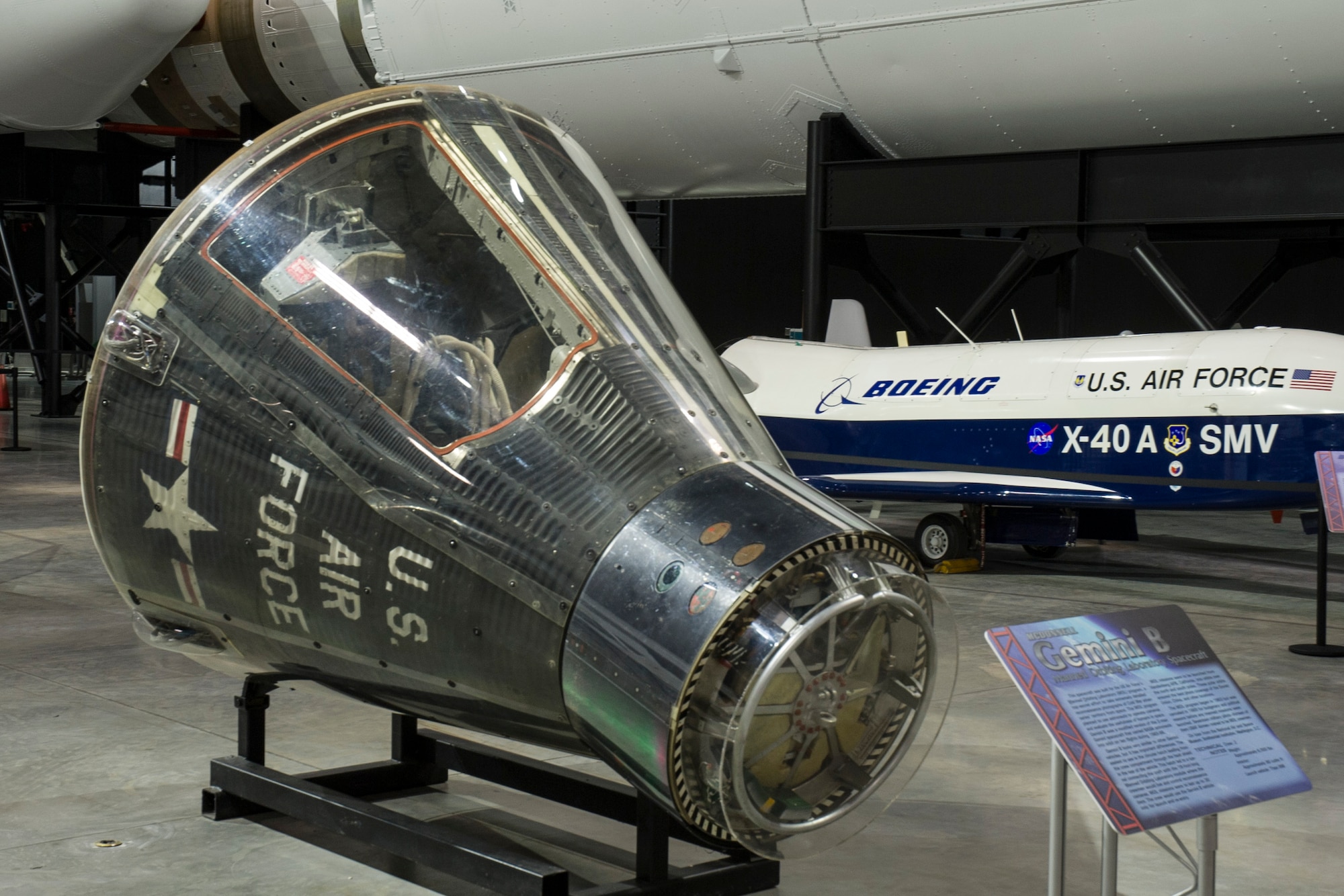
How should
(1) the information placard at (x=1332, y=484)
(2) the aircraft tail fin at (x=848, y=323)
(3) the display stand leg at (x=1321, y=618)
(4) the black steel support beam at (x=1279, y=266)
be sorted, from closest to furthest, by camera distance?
(1) the information placard at (x=1332, y=484) < (3) the display stand leg at (x=1321, y=618) < (4) the black steel support beam at (x=1279, y=266) < (2) the aircraft tail fin at (x=848, y=323)

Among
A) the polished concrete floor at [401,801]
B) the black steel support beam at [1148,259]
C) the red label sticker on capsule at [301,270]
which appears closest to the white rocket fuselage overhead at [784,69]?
the black steel support beam at [1148,259]

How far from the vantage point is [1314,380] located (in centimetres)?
696

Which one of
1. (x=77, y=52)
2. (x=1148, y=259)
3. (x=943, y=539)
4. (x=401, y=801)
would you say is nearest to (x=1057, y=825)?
(x=401, y=801)

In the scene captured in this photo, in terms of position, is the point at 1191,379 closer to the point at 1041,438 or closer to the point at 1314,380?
the point at 1314,380

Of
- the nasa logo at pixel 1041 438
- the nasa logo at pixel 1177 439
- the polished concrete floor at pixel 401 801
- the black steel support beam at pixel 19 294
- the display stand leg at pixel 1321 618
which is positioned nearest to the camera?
the polished concrete floor at pixel 401 801

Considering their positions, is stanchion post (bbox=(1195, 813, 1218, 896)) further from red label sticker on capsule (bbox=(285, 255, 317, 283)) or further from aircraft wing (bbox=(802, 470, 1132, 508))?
aircraft wing (bbox=(802, 470, 1132, 508))

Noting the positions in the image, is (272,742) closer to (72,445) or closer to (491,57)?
(491,57)

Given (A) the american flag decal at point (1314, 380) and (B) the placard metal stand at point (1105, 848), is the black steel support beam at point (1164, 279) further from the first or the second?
(B) the placard metal stand at point (1105, 848)

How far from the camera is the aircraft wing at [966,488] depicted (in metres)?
7.56

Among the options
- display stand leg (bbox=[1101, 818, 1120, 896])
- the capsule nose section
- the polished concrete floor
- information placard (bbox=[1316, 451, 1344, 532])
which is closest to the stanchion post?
display stand leg (bbox=[1101, 818, 1120, 896])

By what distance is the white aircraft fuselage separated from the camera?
278 inches

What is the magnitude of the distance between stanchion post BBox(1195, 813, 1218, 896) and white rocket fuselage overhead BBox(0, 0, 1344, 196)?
5199 millimetres

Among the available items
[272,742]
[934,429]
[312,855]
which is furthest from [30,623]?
[934,429]

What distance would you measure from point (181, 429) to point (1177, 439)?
18.7 ft
